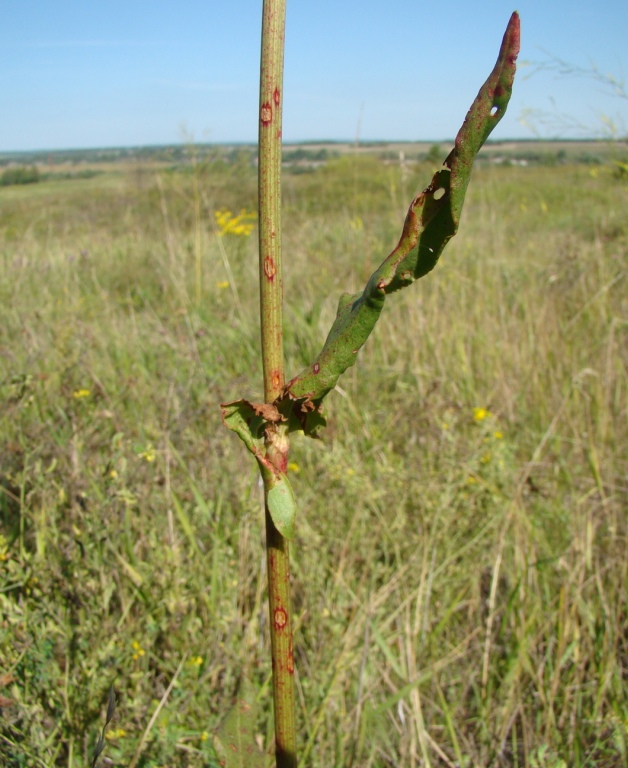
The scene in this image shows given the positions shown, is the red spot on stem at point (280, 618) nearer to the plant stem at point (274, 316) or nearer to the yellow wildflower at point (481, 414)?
the plant stem at point (274, 316)

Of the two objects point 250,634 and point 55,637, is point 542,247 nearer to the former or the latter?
point 250,634

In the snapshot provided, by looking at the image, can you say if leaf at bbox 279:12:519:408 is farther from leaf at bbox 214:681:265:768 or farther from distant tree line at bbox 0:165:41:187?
distant tree line at bbox 0:165:41:187

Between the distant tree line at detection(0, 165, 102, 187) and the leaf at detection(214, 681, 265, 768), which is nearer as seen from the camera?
the leaf at detection(214, 681, 265, 768)

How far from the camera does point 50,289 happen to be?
337 cm

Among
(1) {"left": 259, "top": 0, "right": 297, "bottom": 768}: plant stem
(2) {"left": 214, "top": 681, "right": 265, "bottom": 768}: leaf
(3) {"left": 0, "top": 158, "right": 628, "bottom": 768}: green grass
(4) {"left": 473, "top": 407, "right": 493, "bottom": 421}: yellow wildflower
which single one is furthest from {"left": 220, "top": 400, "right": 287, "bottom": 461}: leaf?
(4) {"left": 473, "top": 407, "right": 493, "bottom": 421}: yellow wildflower

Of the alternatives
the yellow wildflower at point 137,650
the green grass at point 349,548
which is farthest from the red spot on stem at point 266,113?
the yellow wildflower at point 137,650

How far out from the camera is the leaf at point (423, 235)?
35 cm

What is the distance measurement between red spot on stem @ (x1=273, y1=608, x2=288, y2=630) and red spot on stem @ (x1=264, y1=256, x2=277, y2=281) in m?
0.26

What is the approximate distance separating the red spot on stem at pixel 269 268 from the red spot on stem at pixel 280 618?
10.1 inches

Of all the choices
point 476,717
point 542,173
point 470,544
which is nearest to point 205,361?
point 470,544

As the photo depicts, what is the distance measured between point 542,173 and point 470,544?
1618cm

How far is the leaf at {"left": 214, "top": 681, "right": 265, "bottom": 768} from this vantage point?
2.19 feet

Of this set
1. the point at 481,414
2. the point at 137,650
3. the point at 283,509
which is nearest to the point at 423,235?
the point at 283,509

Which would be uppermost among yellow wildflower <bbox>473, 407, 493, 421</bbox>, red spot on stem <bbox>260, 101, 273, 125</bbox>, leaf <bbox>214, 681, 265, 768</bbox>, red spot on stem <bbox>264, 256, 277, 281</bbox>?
red spot on stem <bbox>260, 101, 273, 125</bbox>
